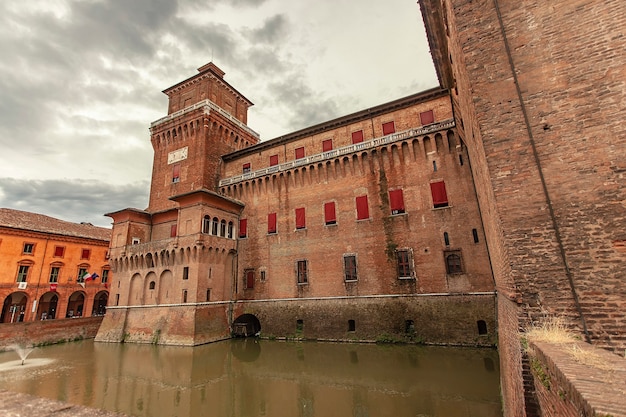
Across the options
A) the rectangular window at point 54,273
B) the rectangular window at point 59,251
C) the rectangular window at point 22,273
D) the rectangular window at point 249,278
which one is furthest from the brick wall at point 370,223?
the rectangular window at point 22,273

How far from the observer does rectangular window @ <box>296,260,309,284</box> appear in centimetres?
1961

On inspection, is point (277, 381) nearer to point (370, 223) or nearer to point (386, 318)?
point (386, 318)

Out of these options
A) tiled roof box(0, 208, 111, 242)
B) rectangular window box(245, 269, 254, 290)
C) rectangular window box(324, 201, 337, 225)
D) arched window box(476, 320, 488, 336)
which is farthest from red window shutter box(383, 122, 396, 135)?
tiled roof box(0, 208, 111, 242)

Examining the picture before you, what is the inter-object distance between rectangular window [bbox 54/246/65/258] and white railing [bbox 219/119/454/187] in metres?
18.6

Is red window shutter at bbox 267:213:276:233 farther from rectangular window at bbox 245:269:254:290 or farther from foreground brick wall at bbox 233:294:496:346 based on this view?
foreground brick wall at bbox 233:294:496:346

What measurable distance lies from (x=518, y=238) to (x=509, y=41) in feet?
14.6

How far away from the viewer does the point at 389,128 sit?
1936 centimetres

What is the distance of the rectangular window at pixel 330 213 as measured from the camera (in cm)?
1950

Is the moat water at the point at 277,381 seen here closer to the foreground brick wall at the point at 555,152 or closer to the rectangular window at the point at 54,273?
the foreground brick wall at the point at 555,152

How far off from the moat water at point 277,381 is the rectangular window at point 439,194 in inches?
287

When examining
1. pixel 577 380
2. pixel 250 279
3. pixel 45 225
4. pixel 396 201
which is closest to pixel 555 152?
pixel 577 380

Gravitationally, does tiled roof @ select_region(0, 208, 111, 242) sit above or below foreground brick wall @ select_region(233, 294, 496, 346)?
above

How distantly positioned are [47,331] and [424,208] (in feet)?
85.5

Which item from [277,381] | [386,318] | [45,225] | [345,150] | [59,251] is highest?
[345,150]
